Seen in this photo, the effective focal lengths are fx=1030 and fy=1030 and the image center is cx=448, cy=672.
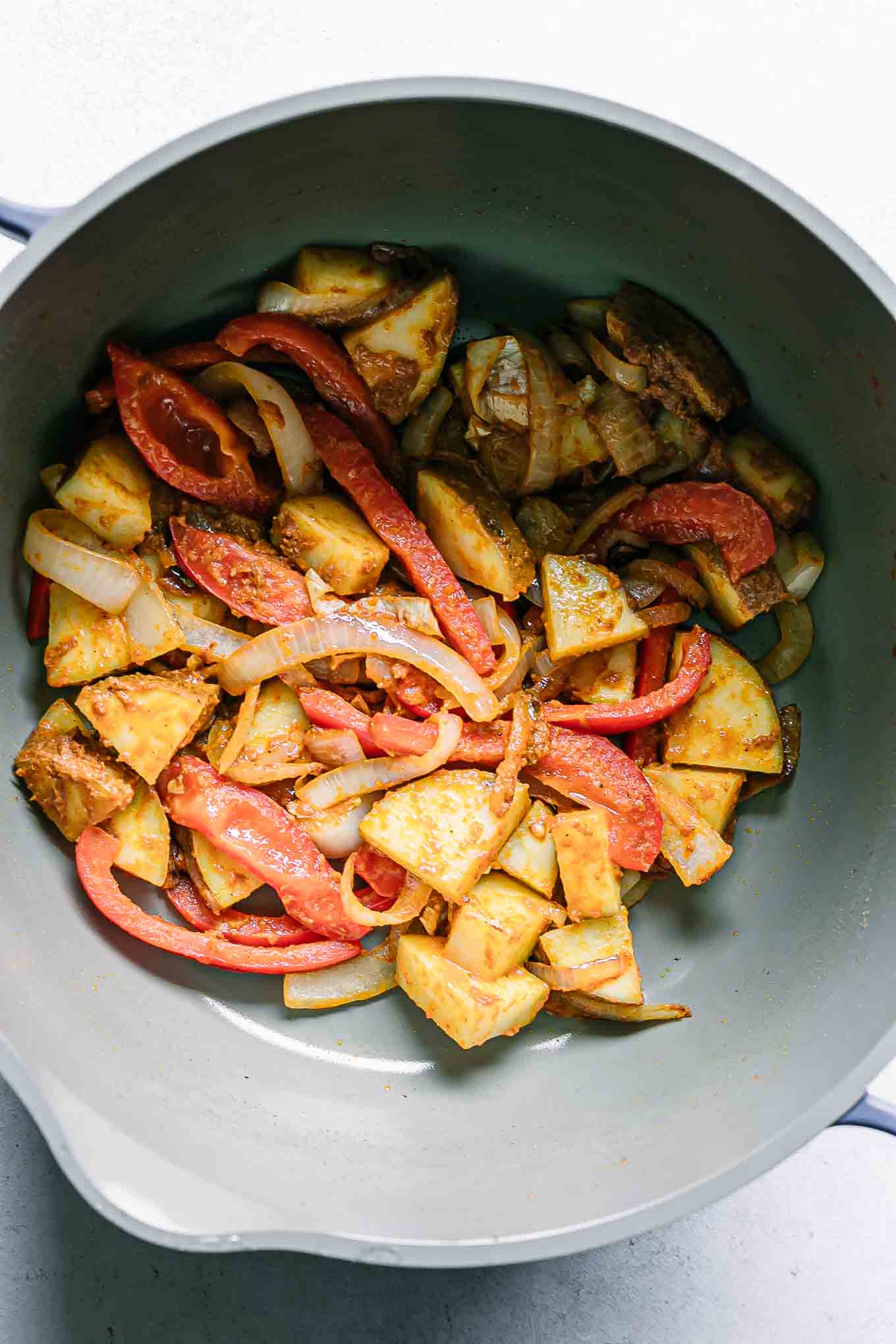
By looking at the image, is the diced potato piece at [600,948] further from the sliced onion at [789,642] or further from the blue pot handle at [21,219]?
the blue pot handle at [21,219]

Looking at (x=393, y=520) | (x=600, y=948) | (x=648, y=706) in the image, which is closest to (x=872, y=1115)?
(x=600, y=948)

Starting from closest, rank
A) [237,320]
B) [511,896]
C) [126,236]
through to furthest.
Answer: [126,236] → [237,320] → [511,896]

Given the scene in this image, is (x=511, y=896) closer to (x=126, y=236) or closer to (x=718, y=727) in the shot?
(x=718, y=727)

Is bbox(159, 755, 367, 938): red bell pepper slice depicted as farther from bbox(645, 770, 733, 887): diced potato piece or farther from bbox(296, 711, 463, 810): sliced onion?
bbox(645, 770, 733, 887): diced potato piece

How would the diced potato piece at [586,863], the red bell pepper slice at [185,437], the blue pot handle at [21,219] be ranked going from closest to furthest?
the blue pot handle at [21,219], the red bell pepper slice at [185,437], the diced potato piece at [586,863]

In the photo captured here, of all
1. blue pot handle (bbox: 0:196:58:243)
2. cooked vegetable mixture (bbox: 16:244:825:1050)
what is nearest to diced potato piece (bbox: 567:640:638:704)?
cooked vegetable mixture (bbox: 16:244:825:1050)

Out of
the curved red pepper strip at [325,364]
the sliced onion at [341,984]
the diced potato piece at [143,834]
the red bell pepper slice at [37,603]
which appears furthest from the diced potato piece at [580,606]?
the red bell pepper slice at [37,603]

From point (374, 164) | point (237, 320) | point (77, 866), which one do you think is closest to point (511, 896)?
point (77, 866)
